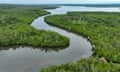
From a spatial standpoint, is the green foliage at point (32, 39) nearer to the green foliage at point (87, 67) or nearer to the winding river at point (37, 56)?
the winding river at point (37, 56)

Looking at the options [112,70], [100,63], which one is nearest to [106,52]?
[100,63]

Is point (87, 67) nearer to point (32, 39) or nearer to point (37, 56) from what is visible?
point (37, 56)

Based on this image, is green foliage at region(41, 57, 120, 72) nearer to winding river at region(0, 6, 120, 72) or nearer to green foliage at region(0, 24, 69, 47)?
winding river at region(0, 6, 120, 72)

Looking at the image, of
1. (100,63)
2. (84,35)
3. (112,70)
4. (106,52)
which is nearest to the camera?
(112,70)

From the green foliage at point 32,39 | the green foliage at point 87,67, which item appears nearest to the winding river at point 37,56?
the green foliage at point 32,39

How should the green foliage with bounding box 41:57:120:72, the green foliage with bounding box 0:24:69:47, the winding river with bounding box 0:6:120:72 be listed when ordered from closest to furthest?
the green foliage with bounding box 41:57:120:72 → the winding river with bounding box 0:6:120:72 → the green foliage with bounding box 0:24:69:47

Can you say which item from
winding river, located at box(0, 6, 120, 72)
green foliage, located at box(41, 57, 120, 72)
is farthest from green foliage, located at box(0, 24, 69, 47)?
green foliage, located at box(41, 57, 120, 72)

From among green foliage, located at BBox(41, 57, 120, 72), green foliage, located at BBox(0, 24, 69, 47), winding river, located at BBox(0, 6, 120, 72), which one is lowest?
winding river, located at BBox(0, 6, 120, 72)

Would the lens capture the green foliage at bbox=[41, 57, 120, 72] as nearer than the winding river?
Yes

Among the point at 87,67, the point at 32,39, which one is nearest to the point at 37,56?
the point at 32,39

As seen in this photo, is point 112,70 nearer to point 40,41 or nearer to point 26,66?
point 26,66

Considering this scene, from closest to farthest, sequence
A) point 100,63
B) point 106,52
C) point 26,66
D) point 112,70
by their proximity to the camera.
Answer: point 112,70 < point 100,63 < point 26,66 < point 106,52
